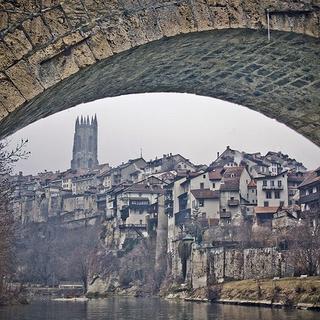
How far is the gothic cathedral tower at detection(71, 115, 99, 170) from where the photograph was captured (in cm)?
12538

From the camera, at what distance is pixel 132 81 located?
4.64 m

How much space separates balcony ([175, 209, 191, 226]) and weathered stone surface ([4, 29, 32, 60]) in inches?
2161

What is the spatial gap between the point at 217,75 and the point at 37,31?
200 cm

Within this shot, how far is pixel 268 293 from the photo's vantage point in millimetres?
33812

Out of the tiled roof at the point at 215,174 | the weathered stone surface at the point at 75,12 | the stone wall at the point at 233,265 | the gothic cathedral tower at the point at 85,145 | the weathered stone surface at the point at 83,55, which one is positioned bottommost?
the stone wall at the point at 233,265

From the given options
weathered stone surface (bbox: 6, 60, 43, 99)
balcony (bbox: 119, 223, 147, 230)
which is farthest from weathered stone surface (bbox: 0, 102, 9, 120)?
balcony (bbox: 119, 223, 147, 230)

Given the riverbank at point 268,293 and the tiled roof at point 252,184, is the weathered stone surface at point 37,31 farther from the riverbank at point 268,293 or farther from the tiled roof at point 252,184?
the tiled roof at point 252,184

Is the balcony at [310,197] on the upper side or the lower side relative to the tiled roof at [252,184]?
lower

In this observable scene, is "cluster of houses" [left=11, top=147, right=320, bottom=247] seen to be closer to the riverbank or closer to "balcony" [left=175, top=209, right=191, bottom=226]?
"balcony" [left=175, top=209, right=191, bottom=226]

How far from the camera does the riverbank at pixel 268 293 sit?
96.8ft

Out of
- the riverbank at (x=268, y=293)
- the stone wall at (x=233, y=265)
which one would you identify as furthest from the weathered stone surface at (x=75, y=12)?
the stone wall at (x=233, y=265)

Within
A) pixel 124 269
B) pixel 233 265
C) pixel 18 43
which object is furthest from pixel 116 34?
pixel 124 269

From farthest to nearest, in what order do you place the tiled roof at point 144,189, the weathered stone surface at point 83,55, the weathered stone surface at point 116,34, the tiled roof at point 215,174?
the tiled roof at point 144,189 → the tiled roof at point 215,174 → the weathered stone surface at point 116,34 → the weathered stone surface at point 83,55

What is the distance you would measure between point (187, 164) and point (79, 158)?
5066cm
